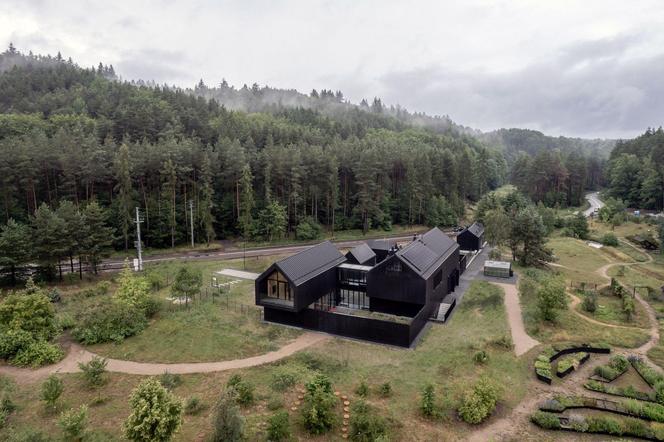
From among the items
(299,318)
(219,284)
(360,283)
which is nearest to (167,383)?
(299,318)

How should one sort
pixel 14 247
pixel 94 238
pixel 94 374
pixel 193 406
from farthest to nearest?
1. pixel 94 238
2. pixel 14 247
3. pixel 94 374
4. pixel 193 406

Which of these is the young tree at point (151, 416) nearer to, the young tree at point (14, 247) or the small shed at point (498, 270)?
the young tree at point (14, 247)

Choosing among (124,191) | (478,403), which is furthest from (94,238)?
(478,403)

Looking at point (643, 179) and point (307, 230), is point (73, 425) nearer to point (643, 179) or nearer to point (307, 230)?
point (307, 230)

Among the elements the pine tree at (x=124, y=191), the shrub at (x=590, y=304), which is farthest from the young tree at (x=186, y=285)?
the shrub at (x=590, y=304)

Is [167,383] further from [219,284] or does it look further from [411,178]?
[411,178]

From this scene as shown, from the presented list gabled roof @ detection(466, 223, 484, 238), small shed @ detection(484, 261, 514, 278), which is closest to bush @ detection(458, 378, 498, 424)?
small shed @ detection(484, 261, 514, 278)
